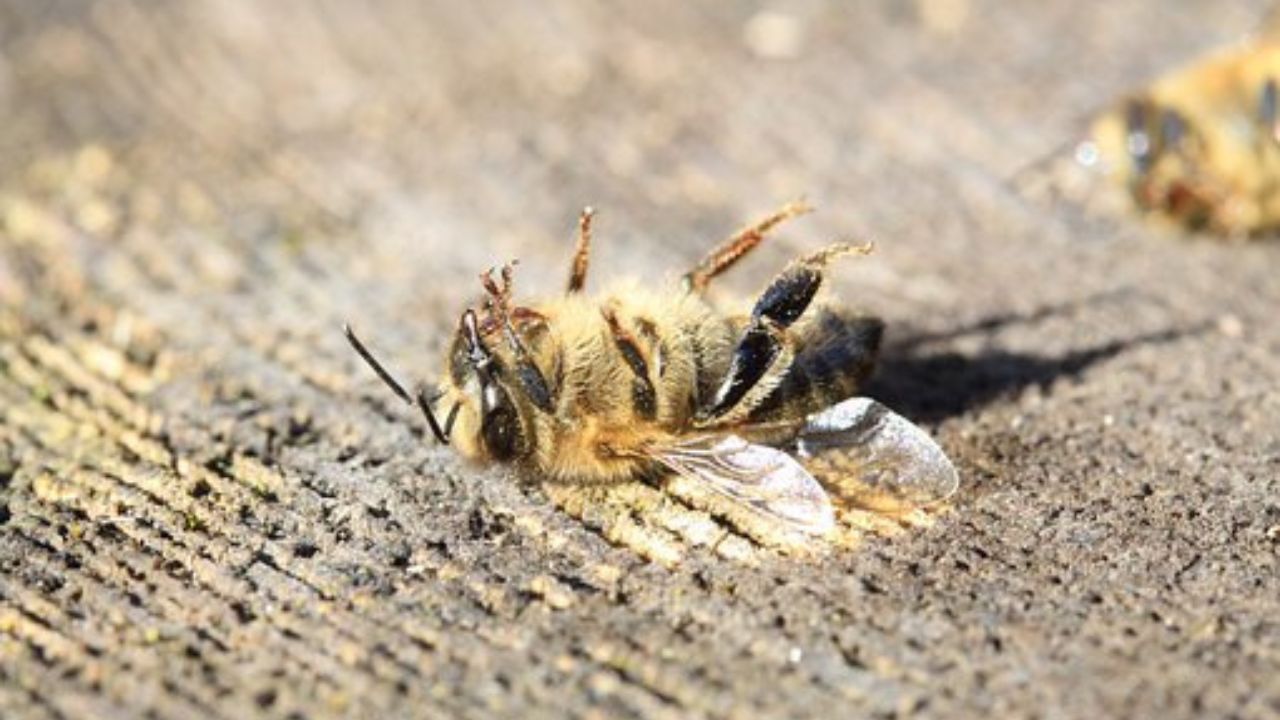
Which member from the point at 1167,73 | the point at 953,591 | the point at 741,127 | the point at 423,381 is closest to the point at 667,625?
the point at 953,591

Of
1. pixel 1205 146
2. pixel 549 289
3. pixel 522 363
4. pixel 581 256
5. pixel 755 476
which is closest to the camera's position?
pixel 755 476

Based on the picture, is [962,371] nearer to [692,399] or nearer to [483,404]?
[692,399]

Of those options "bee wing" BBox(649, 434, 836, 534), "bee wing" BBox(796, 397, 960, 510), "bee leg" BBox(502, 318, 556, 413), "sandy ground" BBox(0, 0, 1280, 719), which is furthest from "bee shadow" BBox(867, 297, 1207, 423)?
"bee leg" BBox(502, 318, 556, 413)

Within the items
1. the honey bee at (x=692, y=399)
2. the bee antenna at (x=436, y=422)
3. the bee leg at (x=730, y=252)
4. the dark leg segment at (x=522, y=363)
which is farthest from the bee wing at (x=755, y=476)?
the bee leg at (x=730, y=252)

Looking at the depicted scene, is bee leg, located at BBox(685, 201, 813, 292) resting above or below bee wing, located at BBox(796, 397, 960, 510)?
above

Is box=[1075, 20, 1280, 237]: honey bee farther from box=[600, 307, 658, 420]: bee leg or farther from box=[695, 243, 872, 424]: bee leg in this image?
box=[600, 307, 658, 420]: bee leg

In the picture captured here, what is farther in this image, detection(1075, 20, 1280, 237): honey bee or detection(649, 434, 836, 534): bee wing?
→ detection(1075, 20, 1280, 237): honey bee

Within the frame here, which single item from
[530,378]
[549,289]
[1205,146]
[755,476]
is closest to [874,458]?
[755,476]
